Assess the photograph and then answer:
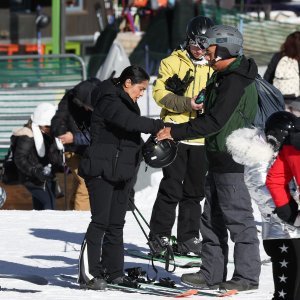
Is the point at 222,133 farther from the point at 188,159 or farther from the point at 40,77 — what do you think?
the point at 40,77

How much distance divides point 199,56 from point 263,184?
2563 millimetres

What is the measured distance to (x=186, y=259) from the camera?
9930mm

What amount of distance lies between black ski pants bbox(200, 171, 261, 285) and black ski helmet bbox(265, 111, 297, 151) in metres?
1.05

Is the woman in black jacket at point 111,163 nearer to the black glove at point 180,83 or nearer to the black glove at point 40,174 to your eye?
the black glove at point 180,83

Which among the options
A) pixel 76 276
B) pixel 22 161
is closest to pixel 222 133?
pixel 76 276

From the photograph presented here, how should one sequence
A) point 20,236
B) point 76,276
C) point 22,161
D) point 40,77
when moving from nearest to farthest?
point 76,276 < point 20,236 < point 22,161 < point 40,77

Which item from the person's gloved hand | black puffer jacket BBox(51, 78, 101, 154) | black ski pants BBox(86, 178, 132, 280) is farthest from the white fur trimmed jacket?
black puffer jacket BBox(51, 78, 101, 154)

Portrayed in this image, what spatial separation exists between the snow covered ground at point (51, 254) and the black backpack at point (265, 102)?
114 cm

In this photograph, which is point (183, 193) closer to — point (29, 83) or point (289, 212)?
point (289, 212)

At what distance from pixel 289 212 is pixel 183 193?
313 centimetres

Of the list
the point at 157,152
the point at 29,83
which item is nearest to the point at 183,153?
the point at 157,152

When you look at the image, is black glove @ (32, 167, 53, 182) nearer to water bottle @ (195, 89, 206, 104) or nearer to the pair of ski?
water bottle @ (195, 89, 206, 104)

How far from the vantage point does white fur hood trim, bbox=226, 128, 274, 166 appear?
7328mm

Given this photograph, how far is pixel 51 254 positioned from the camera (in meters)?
10.4
